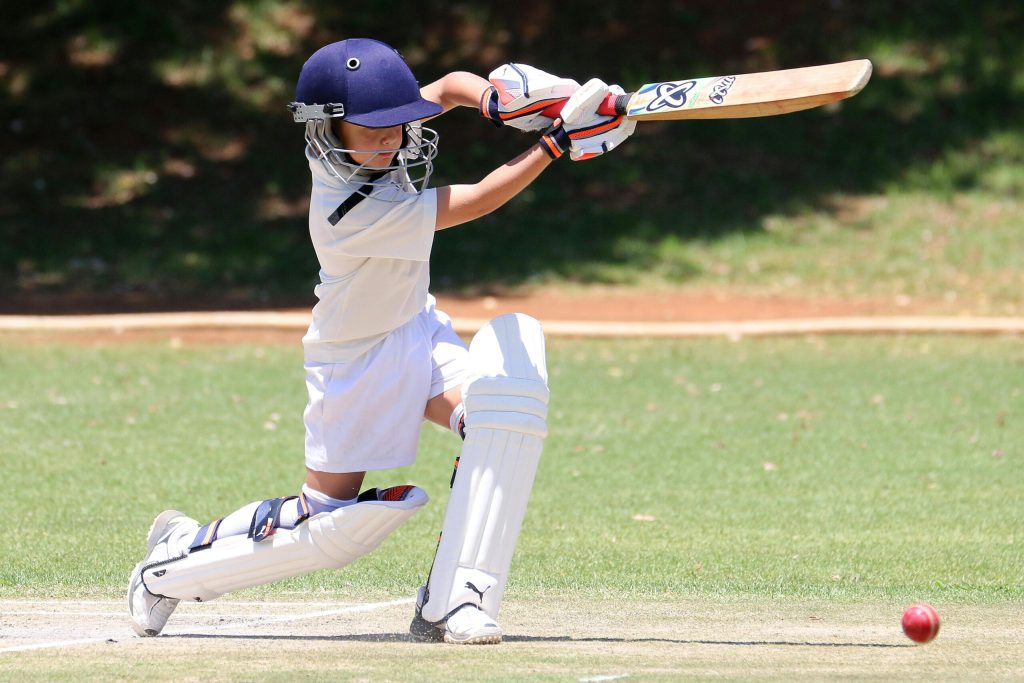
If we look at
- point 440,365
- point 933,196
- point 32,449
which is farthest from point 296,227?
point 440,365

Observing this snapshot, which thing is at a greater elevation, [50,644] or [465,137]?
[465,137]

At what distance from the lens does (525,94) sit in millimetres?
4449

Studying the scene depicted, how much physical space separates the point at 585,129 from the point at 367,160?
2.11 feet

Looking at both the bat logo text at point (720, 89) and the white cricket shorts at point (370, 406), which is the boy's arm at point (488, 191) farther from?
the bat logo text at point (720, 89)

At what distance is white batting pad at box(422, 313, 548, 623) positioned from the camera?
4230 mm

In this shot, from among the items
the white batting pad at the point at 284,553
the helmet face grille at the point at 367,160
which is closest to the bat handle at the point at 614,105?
the helmet face grille at the point at 367,160

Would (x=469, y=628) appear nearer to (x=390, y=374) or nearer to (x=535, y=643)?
(x=535, y=643)

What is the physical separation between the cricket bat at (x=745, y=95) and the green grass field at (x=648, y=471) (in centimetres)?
161

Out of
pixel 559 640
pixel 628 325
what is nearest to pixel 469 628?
pixel 559 640

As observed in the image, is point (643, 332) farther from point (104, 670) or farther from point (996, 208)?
point (104, 670)

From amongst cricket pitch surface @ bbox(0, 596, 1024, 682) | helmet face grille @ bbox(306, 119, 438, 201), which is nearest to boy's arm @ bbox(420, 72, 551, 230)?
helmet face grille @ bbox(306, 119, 438, 201)

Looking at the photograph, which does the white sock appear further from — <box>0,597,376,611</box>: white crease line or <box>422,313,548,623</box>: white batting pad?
<box>0,597,376,611</box>: white crease line

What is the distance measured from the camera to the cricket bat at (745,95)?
164 inches

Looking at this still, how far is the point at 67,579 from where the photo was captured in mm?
5656
